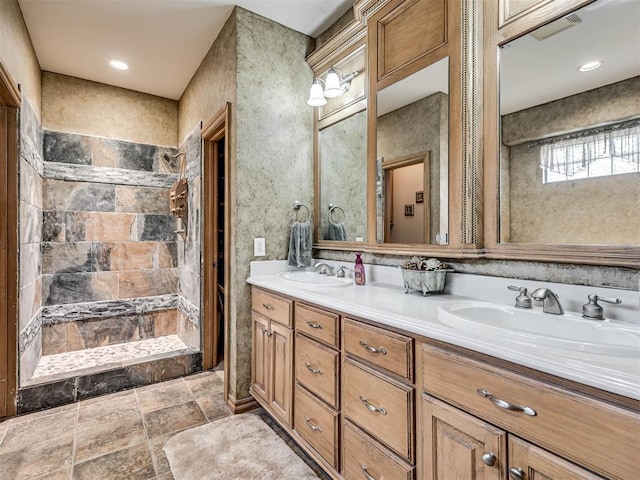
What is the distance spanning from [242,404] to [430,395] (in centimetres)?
160

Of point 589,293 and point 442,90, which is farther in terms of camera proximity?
point 442,90

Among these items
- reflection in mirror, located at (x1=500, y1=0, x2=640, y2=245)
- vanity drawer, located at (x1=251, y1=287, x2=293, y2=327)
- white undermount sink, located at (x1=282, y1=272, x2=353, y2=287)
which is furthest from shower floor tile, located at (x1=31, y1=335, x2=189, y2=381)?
reflection in mirror, located at (x1=500, y1=0, x2=640, y2=245)

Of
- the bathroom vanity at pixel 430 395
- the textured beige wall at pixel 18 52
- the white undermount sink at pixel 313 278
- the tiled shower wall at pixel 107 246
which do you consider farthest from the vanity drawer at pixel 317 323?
the textured beige wall at pixel 18 52

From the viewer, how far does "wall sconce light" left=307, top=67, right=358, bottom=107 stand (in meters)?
2.22

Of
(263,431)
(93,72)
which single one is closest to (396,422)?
(263,431)

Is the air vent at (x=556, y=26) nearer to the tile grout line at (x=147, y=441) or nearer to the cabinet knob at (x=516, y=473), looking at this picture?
the cabinet knob at (x=516, y=473)

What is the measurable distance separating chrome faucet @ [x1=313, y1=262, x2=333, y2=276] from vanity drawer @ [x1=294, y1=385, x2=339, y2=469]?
0.76m

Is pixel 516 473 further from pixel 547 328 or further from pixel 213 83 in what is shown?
pixel 213 83

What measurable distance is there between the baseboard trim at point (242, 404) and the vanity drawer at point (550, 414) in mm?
1632

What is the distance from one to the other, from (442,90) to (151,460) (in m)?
2.39

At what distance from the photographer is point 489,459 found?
2.99ft

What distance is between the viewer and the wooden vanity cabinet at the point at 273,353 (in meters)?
1.85

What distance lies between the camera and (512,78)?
1.38m

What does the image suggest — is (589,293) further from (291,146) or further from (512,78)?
(291,146)
